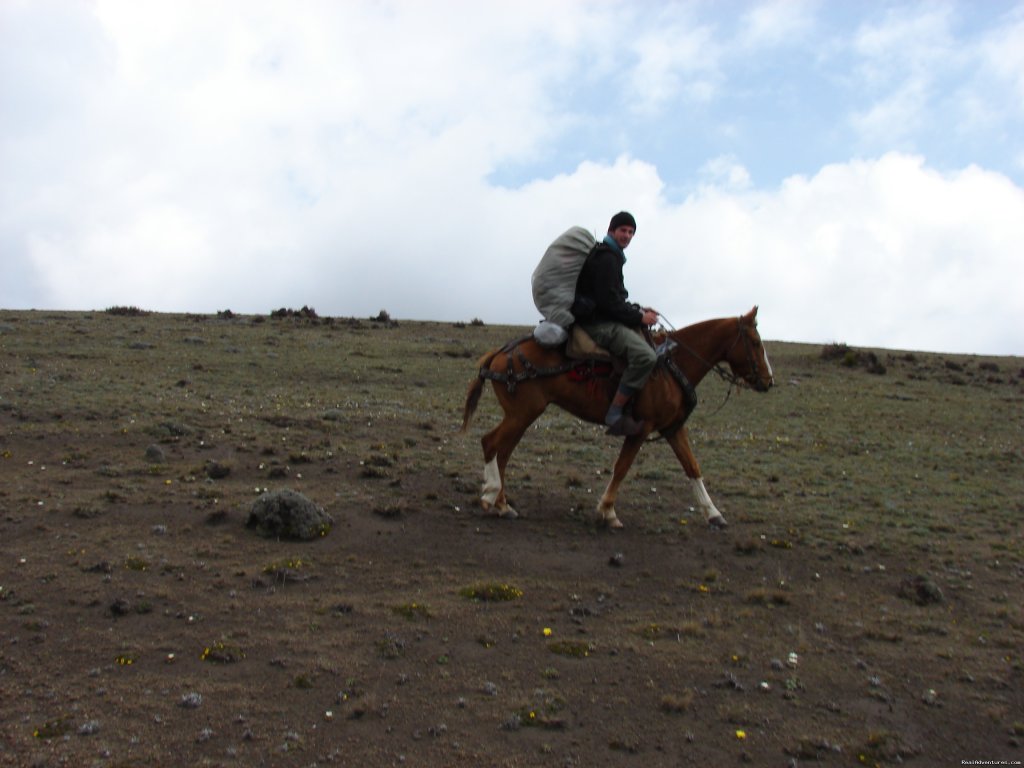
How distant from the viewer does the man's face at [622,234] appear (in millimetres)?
10797

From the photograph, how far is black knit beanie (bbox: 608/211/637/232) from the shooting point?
1077cm

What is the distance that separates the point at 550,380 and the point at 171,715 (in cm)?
620

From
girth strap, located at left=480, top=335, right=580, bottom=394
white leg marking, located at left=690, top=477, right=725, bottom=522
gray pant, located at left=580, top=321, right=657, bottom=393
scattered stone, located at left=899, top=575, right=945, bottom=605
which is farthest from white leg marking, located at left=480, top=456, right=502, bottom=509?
scattered stone, located at left=899, top=575, right=945, bottom=605

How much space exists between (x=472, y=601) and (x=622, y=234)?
490 cm

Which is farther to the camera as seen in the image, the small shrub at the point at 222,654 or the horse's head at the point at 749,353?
the horse's head at the point at 749,353

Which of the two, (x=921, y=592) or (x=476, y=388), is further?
(x=476, y=388)

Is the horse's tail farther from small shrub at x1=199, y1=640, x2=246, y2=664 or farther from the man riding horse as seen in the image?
small shrub at x1=199, y1=640, x2=246, y2=664

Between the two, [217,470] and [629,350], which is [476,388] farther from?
[217,470]

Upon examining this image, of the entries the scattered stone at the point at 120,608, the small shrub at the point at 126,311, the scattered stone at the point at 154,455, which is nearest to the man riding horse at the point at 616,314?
the scattered stone at the point at 120,608

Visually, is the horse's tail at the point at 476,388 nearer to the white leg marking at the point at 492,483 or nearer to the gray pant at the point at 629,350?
the white leg marking at the point at 492,483

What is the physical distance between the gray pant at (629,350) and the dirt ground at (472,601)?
6.28ft

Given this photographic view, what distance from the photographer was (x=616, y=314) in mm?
10844

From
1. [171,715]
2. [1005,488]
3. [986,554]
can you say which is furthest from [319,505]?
[1005,488]

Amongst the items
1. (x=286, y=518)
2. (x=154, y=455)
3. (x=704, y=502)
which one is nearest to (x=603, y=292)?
(x=704, y=502)
